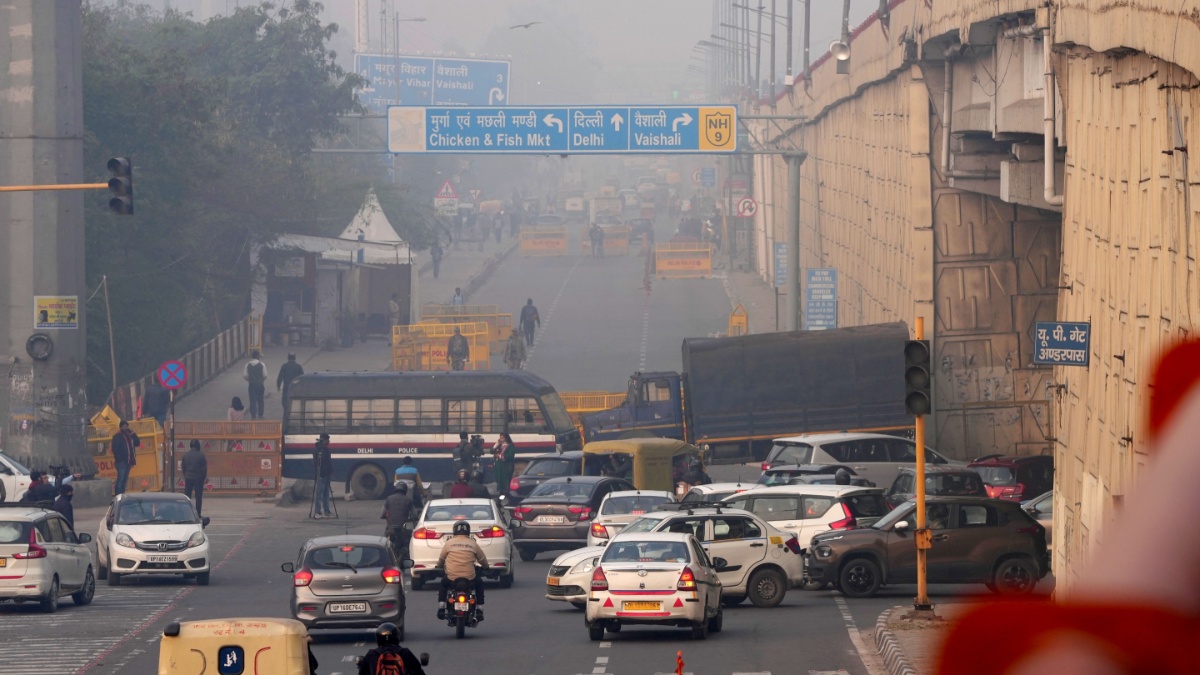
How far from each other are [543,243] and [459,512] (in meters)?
67.2

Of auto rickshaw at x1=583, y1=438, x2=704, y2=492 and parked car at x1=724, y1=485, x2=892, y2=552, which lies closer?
parked car at x1=724, y1=485, x2=892, y2=552

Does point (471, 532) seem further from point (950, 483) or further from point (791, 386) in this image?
point (791, 386)

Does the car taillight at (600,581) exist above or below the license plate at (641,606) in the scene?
above

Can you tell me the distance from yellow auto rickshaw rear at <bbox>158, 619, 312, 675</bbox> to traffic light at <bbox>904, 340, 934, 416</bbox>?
834 cm

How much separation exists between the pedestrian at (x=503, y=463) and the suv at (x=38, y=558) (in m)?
14.3

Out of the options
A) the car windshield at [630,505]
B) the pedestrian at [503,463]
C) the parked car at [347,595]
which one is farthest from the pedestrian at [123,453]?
the parked car at [347,595]

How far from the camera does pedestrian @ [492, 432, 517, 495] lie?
37.5m

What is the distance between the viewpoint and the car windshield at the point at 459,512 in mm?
26141

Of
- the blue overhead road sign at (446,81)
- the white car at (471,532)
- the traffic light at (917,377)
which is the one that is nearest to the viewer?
the traffic light at (917,377)

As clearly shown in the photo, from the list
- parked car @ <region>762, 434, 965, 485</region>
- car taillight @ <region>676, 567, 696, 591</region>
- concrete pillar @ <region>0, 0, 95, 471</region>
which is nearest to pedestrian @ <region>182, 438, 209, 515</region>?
concrete pillar @ <region>0, 0, 95, 471</region>

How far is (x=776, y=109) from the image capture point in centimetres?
7400

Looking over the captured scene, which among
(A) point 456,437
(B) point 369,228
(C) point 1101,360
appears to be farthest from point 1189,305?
(B) point 369,228

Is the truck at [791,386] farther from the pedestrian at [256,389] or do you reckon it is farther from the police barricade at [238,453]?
the pedestrian at [256,389]

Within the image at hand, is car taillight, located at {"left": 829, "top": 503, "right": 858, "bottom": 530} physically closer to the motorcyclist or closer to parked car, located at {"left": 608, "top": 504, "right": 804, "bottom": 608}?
parked car, located at {"left": 608, "top": 504, "right": 804, "bottom": 608}
